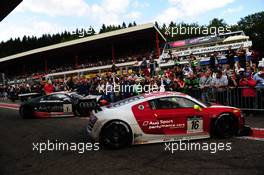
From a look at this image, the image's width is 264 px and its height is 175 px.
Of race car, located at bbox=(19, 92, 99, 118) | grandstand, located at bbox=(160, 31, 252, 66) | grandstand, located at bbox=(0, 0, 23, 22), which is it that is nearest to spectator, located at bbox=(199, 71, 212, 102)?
race car, located at bbox=(19, 92, 99, 118)

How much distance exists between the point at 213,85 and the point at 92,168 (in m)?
8.14

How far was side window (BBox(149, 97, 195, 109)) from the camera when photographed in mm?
8609

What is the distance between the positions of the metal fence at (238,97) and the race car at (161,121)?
388 cm

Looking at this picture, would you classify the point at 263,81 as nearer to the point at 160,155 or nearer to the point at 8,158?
the point at 160,155

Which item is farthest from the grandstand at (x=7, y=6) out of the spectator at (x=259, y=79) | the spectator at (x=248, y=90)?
the spectator at (x=259, y=79)

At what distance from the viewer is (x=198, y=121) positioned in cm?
850

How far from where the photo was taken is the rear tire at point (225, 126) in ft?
28.0

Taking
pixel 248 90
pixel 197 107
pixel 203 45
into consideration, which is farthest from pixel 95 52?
pixel 197 107

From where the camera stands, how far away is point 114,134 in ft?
27.1

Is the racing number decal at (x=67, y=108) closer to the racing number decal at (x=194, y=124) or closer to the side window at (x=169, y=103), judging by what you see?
the side window at (x=169, y=103)

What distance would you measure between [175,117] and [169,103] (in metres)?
0.39

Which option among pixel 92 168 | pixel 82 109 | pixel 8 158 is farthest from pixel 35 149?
pixel 82 109

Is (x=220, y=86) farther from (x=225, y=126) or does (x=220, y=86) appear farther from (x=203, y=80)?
(x=225, y=126)

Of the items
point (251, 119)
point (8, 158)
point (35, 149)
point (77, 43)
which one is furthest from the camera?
point (77, 43)
